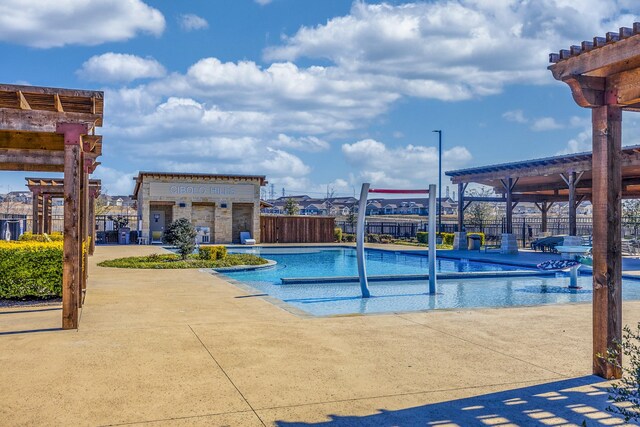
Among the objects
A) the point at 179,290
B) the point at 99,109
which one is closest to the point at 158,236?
the point at 179,290

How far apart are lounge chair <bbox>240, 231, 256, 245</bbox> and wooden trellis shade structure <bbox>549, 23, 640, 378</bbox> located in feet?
86.9

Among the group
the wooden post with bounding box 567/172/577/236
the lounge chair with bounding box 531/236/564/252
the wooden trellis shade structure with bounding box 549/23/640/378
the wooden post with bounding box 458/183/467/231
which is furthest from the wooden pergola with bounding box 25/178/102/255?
the lounge chair with bounding box 531/236/564/252

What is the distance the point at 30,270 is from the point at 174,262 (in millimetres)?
8407

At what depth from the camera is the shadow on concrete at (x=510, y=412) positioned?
13.1ft

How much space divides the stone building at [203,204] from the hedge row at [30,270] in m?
21.3

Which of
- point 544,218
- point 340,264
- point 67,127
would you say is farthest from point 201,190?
point 67,127

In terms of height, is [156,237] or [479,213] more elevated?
[479,213]

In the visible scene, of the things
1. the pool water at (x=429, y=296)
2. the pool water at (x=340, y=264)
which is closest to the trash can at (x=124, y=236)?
the pool water at (x=340, y=264)

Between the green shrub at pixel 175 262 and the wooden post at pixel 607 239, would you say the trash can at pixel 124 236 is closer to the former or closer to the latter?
the green shrub at pixel 175 262

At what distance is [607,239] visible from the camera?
16.8ft

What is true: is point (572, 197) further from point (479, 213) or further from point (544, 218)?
point (479, 213)

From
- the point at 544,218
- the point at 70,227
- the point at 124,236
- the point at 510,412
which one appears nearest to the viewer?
the point at 510,412

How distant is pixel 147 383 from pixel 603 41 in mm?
4985

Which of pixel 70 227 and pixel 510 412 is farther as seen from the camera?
pixel 70 227
